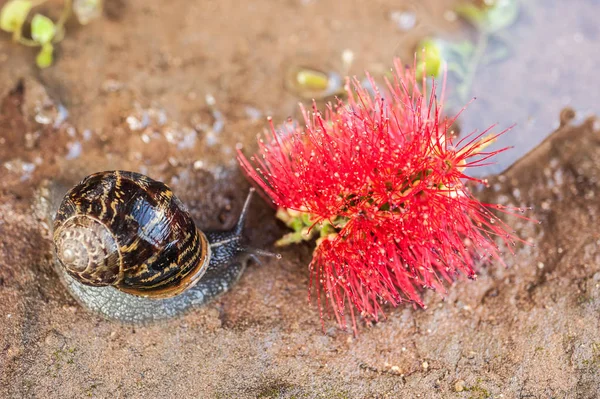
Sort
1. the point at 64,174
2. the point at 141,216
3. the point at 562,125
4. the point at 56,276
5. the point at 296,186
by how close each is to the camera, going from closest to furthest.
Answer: the point at 141,216, the point at 296,186, the point at 56,276, the point at 64,174, the point at 562,125

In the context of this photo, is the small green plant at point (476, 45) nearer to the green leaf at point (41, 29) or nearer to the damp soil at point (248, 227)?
the damp soil at point (248, 227)

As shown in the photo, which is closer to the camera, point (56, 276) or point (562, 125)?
point (56, 276)

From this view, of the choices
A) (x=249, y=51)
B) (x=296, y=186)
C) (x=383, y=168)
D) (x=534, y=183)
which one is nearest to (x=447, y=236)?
(x=383, y=168)

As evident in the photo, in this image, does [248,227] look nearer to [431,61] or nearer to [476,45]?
[431,61]

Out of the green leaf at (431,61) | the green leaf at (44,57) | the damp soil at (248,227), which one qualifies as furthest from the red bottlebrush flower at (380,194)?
the green leaf at (44,57)

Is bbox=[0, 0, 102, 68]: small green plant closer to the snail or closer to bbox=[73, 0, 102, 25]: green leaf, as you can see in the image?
bbox=[73, 0, 102, 25]: green leaf

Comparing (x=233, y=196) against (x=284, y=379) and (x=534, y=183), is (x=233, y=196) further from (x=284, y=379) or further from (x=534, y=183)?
(x=534, y=183)

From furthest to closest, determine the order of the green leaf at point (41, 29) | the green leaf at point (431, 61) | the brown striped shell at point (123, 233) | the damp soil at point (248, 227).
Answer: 1. the green leaf at point (431, 61)
2. the green leaf at point (41, 29)
3. the damp soil at point (248, 227)
4. the brown striped shell at point (123, 233)
